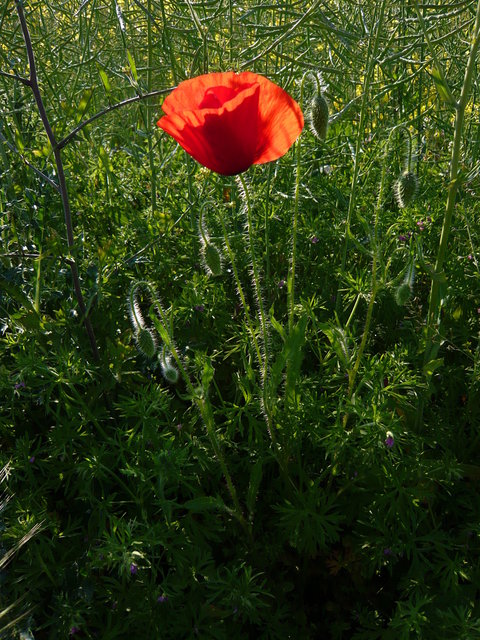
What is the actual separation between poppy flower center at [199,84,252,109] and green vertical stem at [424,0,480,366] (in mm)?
456

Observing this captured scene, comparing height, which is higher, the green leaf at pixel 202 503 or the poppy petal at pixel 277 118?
the poppy petal at pixel 277 118

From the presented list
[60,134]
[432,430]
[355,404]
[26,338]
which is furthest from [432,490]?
[60,134]

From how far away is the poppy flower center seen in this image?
124 centimetres

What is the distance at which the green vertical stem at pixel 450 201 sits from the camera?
125cm

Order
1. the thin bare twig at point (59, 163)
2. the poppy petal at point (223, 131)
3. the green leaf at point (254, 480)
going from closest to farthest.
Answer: the poppy petal at point (223, 131), the thin bare twig at point (59, 163), the green leaf at point (254, 480)

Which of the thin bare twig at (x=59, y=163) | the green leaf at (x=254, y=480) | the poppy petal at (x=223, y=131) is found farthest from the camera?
the green leaf at (x=254, y=480)

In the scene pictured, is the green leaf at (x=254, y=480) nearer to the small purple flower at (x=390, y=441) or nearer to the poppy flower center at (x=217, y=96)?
the small purple flower at (x=390, y=441)

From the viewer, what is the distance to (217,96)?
1245 millimetres

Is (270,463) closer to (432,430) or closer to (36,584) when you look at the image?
(432,430)

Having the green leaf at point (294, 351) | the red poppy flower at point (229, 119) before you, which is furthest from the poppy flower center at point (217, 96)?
the green leaf at point (294, 351)

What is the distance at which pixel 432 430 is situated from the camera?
1742 millimetres

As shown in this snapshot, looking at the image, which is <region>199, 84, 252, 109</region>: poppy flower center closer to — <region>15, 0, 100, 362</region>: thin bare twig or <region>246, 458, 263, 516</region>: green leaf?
<region>15, 0, 100, 362</region>: thin bare twig

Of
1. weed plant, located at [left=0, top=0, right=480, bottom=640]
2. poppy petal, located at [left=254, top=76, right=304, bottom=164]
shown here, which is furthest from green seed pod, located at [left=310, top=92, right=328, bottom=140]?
poppy petal, located at [left=254, top=76, right=304, bottom=164]

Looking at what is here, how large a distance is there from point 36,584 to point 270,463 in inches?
27.6
